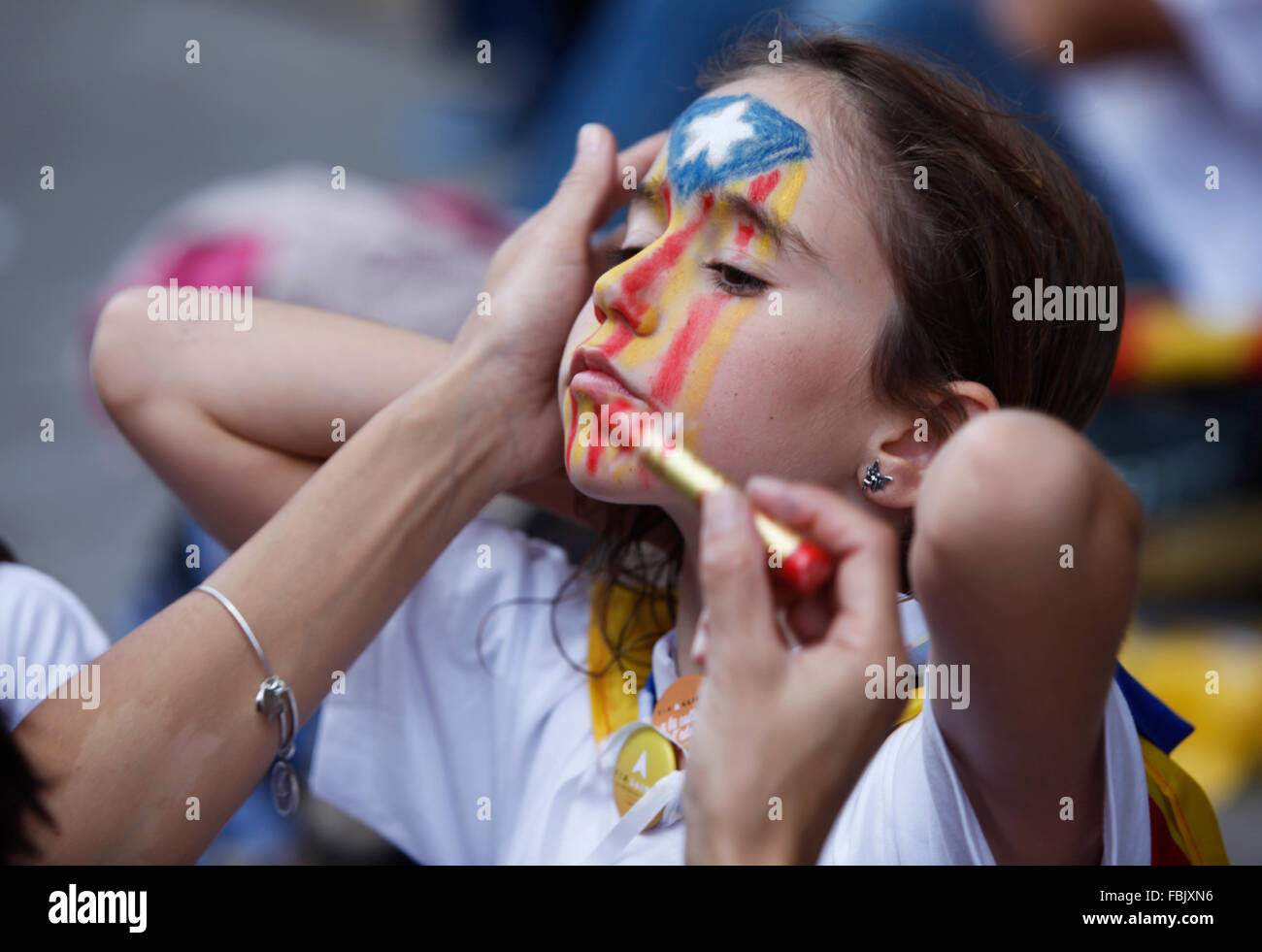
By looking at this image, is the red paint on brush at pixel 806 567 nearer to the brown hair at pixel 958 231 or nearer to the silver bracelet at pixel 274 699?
the brown hair at pixel 958 231

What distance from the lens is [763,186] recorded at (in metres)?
0.97

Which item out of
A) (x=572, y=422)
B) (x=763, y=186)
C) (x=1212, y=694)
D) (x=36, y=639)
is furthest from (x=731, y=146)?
(x=1212, y=694)

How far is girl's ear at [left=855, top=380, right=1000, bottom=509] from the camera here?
3.19 ft

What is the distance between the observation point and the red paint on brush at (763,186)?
37.9 inches

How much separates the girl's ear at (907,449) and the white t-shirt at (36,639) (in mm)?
697

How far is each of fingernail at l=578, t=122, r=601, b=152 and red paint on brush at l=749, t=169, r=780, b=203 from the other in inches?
11.4

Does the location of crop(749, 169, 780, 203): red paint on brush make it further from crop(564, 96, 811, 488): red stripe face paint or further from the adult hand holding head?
the adult hand holding head

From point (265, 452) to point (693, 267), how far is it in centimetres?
49

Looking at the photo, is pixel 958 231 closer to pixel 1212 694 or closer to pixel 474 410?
pixel 474 410

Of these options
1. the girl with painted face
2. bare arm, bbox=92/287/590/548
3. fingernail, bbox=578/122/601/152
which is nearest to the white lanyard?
the girl with painted face

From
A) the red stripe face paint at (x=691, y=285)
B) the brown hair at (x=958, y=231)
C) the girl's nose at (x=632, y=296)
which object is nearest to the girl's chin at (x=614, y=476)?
the red stripe face paint at (x=691, y=285)

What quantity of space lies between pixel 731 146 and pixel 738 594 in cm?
49

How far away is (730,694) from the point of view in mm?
633
